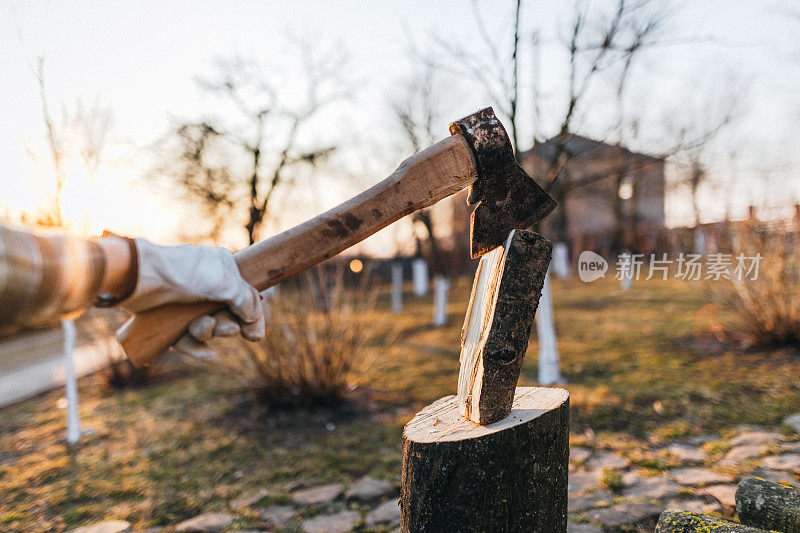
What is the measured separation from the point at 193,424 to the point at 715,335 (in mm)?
6435

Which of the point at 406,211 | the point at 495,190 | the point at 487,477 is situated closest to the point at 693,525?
the point at 487,477

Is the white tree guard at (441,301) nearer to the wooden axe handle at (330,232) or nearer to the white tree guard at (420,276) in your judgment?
the white tree guard at (420,276)

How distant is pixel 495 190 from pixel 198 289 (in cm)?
103

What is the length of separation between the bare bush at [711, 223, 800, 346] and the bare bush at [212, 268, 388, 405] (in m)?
4.58

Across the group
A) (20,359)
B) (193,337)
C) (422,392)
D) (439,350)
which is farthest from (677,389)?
(20,359)

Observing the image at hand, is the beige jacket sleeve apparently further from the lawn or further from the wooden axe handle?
the lawn

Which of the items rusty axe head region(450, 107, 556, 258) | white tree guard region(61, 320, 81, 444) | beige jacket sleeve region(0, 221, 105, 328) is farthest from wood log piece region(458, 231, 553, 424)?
white tree guard region(61, 320, 81, 444)

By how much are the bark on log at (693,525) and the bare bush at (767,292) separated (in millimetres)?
4562

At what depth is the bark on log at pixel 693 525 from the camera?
64.7 inches

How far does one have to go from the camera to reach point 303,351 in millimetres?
4414

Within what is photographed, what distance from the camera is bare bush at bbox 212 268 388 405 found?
4.42 m

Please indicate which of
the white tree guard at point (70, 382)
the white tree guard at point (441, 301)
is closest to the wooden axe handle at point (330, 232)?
the white tree guard at point (70, 382)

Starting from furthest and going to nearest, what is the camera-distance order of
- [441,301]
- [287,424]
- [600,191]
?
[600,191], [441,301], [287,424]

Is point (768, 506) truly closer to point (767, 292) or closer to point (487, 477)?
point (487, 477)
